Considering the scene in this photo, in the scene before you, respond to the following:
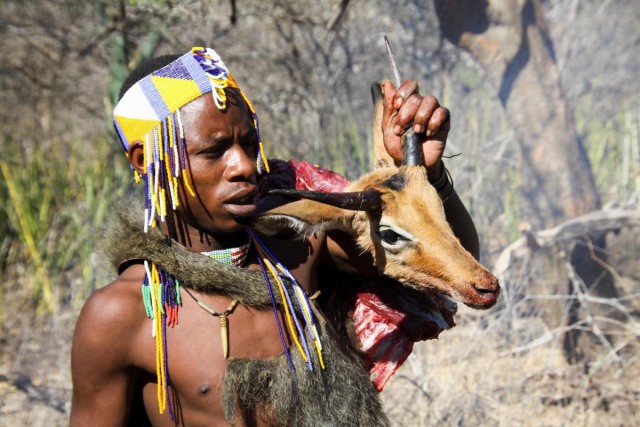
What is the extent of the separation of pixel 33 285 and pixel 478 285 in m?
5.98

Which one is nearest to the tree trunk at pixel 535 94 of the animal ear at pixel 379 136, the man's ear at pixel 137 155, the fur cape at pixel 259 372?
the animal ear at pixel 379 136

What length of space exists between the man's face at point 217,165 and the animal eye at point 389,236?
0.39 metres

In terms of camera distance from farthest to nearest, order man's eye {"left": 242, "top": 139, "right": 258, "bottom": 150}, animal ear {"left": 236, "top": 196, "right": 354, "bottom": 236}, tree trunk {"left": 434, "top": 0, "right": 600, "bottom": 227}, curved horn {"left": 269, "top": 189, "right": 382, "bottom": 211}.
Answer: tree trunk {"left": 434, "top": 0, "right": 600, "bottom": 227} < man's eye {"left": 242, "top": 139, "right": 258, "bottom": 150} < animal ear {"left": 236, "top": 196, "right": 354, "bottom": 236} < curved horn {"left": 269, "top": 189, "right": 382, "bottom": 211}

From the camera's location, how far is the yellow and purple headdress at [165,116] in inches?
81.3

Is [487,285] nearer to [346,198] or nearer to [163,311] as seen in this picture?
[346,198]

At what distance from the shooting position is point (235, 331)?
6.84ft

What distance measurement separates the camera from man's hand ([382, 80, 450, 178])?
6.82 feet

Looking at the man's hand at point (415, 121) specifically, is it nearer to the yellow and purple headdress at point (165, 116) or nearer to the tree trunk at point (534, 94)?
the yellow and purple headdress at point (165, 116)

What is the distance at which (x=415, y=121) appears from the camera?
82.2 inches

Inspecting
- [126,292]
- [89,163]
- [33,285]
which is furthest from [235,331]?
[89,163]

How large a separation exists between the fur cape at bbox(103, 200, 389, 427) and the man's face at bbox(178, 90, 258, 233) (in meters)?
0.16

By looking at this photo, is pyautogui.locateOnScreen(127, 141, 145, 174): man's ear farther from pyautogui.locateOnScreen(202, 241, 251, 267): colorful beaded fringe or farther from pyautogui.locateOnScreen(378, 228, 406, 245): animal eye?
pyautogui.locateOnScreen(378, 228, 406, 245): animal eye

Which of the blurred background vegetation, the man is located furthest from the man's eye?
the blurred background vegetation

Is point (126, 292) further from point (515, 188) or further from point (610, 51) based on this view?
point (610, 51)
